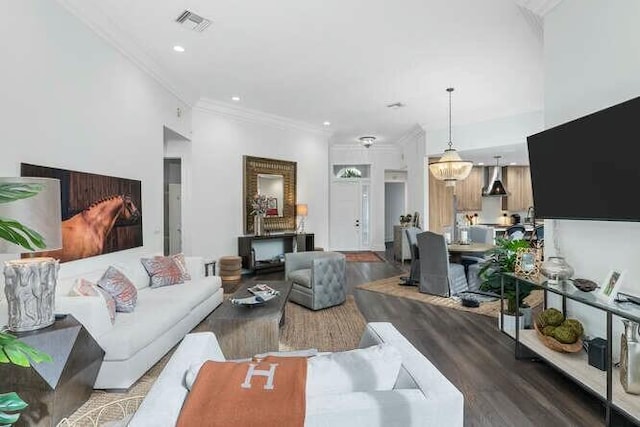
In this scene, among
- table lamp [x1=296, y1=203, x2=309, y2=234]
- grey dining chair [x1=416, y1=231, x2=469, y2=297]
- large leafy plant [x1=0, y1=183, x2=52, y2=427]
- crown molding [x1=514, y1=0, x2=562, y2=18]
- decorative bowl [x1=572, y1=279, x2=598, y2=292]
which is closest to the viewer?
large leafy plant [x1=0, y1=183, x2=52, y2=427]

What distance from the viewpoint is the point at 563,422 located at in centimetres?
206

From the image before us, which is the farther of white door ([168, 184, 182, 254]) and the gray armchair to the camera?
white door ([168, 184, 182, 254])

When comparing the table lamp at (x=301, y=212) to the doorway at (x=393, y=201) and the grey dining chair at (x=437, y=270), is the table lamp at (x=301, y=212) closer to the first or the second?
the grey dining chair at (x=437, y=270)

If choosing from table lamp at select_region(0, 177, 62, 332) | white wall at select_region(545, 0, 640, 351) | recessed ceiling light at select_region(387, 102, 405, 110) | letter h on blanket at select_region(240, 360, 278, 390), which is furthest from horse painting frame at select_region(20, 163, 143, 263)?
recessed ceiling light at select_region(387, 102, 405, 110)

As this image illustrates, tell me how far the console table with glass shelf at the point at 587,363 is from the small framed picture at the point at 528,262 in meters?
0.09

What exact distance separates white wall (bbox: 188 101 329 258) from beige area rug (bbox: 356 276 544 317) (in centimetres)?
263

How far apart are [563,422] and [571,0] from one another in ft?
9.85

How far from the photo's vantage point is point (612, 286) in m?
2.06

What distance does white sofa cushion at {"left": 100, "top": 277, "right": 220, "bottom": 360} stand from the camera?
2.38 metres

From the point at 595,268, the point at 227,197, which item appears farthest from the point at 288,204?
the point at 595,268

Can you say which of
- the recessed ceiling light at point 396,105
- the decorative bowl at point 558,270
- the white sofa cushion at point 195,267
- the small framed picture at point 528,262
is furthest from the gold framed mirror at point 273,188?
the decorative bowl at point 558,270

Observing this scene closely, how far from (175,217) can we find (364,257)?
4453mm

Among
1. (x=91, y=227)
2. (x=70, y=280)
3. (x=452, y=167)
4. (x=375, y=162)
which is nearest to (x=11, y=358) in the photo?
(x=70, y=280)

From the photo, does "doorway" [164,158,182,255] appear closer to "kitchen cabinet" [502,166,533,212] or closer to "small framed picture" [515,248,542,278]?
"small framed picture" [515,248,542,278]
